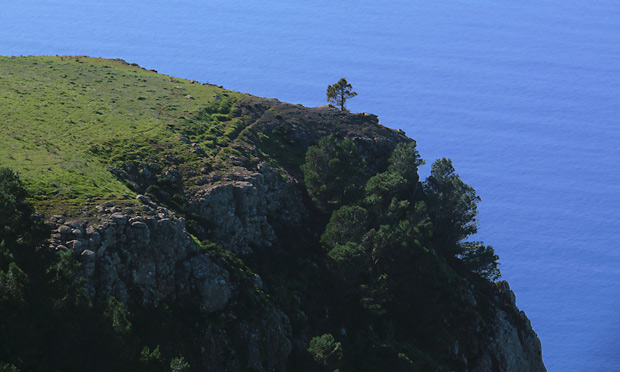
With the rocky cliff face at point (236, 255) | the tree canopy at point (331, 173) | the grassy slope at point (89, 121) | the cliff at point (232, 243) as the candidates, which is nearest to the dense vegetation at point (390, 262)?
the tree canopy at point (331, 173)

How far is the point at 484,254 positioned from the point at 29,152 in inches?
3144

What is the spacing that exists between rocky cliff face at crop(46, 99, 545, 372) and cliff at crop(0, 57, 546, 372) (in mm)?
216

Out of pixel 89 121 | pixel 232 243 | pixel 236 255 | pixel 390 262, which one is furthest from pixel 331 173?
pixel 89 121

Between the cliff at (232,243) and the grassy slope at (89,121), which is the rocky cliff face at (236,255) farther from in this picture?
the grassy slope at (89,121)

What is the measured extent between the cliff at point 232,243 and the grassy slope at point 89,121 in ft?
1.23

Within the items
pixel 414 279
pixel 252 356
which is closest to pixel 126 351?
pixel 252 356

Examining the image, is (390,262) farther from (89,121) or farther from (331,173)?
(89,121)

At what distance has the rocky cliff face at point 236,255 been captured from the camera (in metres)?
74.1

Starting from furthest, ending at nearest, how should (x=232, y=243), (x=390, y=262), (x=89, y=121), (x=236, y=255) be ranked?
(x=89, y=121), (x=390, y=262), (x=232, y=243), (x=236, y=255)

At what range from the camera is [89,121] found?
4208 inches

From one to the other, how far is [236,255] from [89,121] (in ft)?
115

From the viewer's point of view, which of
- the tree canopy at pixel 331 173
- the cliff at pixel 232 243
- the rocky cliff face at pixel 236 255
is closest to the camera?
the rocky cliff face at pixel 236 255

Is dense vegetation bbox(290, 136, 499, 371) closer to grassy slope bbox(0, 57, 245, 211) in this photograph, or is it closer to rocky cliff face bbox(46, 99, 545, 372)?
rocky cliff face bbox(46, 99, 545, 372)

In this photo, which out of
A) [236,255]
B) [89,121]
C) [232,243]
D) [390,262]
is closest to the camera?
[236,255]
